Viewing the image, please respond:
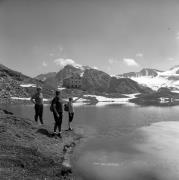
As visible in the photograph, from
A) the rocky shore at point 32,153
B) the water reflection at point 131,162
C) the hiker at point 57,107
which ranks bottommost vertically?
the water reflection at point 131,162

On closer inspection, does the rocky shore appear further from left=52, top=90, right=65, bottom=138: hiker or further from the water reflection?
left=52, top=90, right=65, bottom=138: hiker

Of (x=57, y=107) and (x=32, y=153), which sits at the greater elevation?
(x=57, y=107)

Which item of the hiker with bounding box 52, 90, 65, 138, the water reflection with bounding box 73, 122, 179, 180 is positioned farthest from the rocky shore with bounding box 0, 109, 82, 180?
the hiker with bounding box 52, 90, 65, 138

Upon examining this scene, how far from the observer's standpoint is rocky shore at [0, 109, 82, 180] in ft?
33.0

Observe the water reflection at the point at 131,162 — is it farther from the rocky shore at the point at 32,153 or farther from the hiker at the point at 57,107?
the hiker at the point at 57,107

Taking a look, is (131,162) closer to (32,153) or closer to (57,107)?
(32,153)

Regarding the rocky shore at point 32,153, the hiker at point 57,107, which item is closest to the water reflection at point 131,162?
the rocky shore at point 32,153

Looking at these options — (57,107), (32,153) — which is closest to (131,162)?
(32,153)

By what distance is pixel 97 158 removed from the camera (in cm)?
1336

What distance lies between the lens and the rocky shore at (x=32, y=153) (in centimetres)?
1006

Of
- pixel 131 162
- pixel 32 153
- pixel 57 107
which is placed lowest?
pixel 131 162

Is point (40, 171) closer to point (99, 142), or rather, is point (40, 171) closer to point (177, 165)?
point (177, 165)

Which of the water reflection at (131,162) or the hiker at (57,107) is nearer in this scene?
the water reflection at (131,162)

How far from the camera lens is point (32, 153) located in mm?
12523
